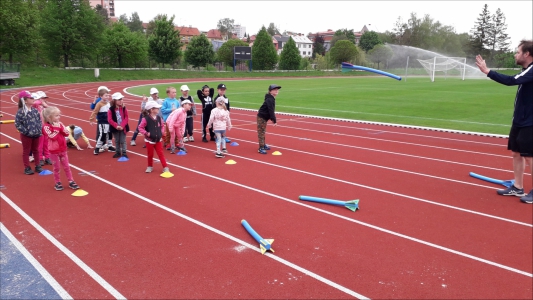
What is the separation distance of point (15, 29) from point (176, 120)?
43.2 meters

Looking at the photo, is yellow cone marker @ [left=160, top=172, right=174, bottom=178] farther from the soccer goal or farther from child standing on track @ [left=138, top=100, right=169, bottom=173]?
the soccer goal

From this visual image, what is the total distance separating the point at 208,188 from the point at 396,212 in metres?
3.40

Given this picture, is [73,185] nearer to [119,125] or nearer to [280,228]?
[119,125]

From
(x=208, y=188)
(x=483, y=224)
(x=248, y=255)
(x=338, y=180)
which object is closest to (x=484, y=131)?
(x=338, y=180)

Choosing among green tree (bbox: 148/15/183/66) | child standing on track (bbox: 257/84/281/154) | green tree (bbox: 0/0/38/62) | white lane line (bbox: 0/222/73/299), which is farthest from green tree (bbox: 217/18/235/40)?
white lane line (bbox: 0/222/73/299)

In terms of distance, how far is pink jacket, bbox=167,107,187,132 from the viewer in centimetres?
1045

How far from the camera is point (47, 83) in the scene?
139 feet

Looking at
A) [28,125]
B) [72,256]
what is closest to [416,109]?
[28,125]

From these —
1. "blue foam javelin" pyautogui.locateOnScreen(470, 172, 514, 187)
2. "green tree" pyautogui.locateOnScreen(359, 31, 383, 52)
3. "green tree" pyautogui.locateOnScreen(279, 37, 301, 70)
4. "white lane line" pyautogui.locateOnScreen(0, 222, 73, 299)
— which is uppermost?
"green tree" pyautogui.locateOnScreen(359, 31, 383, 52)

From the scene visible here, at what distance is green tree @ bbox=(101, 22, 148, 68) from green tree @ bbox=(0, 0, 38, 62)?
1269 centimetres

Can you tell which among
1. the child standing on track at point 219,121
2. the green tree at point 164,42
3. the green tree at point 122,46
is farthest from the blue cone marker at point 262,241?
the green tree at point 164,42

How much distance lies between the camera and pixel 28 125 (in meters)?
8.56

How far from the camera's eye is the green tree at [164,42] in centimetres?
6153

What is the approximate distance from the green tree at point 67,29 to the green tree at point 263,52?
29.3 meters
